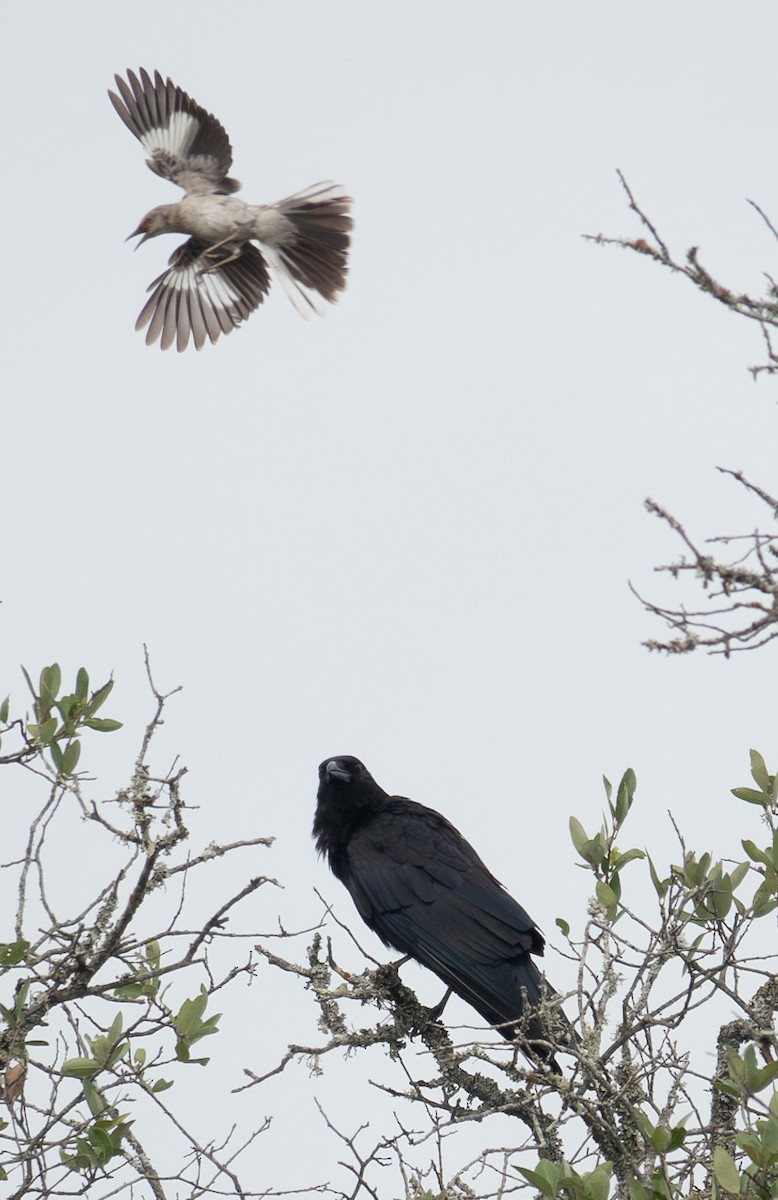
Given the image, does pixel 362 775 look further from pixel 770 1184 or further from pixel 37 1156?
pixel 770 1184

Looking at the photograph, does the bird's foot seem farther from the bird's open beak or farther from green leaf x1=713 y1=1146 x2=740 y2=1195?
green leaf x1=713 y1=1146 x2=740 y2=1195

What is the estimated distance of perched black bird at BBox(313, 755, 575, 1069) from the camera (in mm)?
5852

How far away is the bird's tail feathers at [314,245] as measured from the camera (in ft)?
23.2

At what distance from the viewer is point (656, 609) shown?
2801 millimetres

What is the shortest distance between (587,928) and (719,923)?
53 centimetres

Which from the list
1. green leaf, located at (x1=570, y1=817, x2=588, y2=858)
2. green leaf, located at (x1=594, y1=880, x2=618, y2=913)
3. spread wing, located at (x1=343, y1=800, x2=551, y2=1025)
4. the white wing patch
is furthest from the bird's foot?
green leaf, located at (x1=594, y1=880, x2=618, y2=913)

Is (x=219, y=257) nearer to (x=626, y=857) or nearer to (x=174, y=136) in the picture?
(x=174, y=136)

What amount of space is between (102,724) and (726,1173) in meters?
2.24

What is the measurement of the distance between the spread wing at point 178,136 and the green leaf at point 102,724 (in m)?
3.81

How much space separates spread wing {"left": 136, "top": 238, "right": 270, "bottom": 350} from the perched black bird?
2513mm

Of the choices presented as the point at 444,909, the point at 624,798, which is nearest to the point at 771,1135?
the point at 624,798

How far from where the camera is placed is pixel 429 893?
634cm

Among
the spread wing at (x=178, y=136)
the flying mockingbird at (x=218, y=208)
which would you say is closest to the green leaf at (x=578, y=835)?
the flying mockingbird at (x=218, y=208)

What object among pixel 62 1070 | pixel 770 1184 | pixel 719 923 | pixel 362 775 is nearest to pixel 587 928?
pixel 719 923
